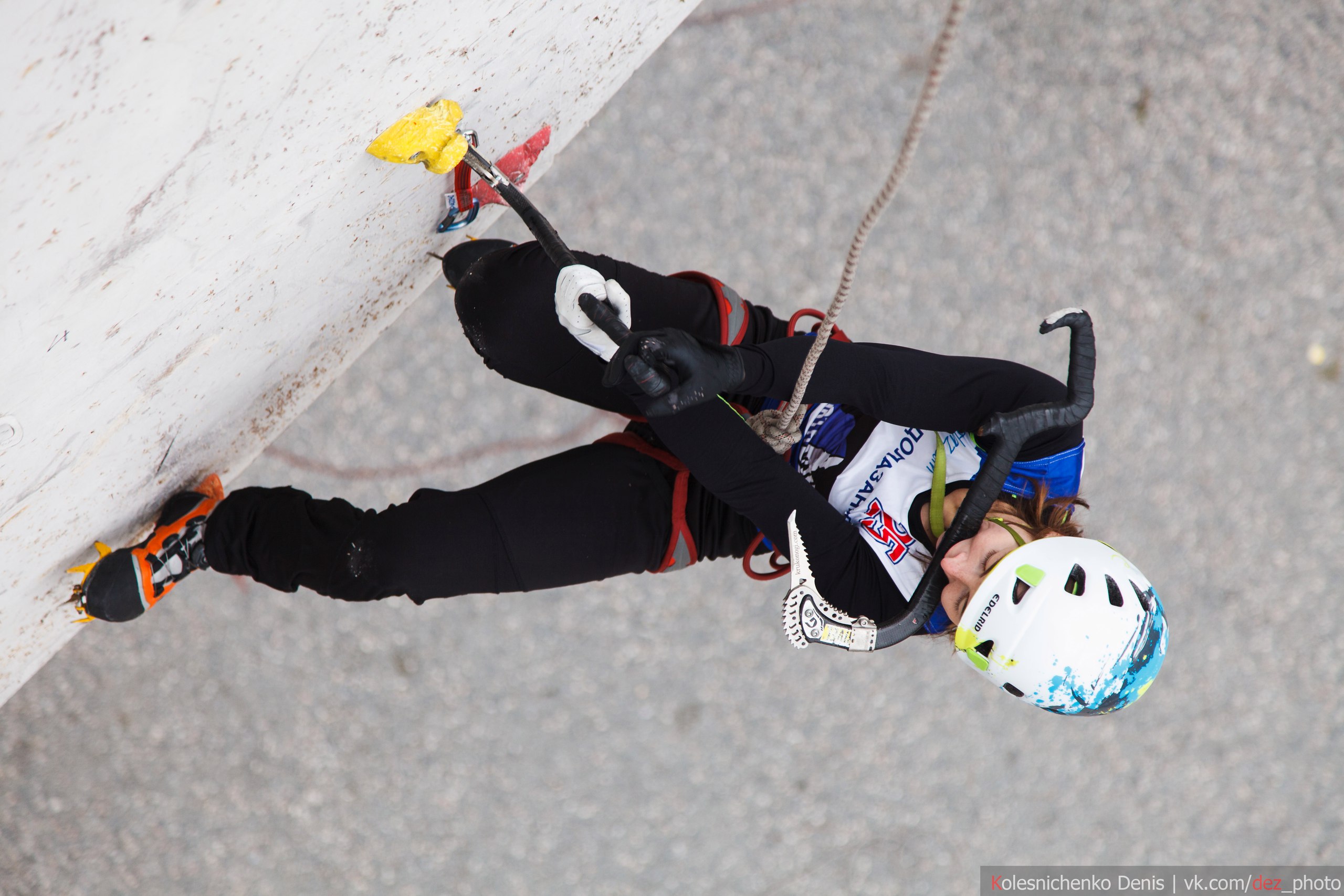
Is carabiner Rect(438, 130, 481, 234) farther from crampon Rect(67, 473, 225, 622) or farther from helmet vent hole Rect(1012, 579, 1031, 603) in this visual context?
helmet vent hole Rect(1012, 579, 1031, 603)

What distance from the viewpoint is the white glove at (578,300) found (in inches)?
35.6

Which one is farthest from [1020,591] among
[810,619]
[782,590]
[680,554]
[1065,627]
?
[782,590]

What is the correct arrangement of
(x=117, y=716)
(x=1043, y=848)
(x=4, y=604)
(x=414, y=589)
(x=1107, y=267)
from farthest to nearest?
(x=1043, y=848) → (x=1107, y=267) → (x=117, y=716) → (x=414, y=589) → (x=4, y=604)

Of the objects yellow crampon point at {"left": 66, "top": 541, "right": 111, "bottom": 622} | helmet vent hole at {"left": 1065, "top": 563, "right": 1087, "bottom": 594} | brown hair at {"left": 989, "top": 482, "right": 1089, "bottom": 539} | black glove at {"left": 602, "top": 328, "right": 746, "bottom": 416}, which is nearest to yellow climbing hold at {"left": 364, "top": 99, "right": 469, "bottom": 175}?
black glove at {"left": 602, "top": 328, "right": 746, "bottom": 416}

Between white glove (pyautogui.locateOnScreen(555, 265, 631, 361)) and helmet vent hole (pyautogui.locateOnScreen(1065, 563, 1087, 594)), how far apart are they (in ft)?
2.11

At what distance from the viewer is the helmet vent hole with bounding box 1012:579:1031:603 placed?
1.03 meters

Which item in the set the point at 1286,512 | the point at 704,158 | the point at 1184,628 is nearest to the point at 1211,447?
the point at 1286,512

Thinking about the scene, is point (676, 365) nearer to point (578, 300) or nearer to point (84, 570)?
point (578, 300)

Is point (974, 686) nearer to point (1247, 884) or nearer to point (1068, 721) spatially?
point (1068, 721)

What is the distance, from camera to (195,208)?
712 millimetres

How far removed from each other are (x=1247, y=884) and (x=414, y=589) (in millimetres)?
2256

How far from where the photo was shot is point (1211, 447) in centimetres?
196

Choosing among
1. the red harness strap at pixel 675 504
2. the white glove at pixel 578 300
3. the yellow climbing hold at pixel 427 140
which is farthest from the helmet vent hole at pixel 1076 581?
the yellow climbing hold at pixel 427 140

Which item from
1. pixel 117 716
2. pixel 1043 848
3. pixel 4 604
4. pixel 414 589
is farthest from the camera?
pixel 1043 848
